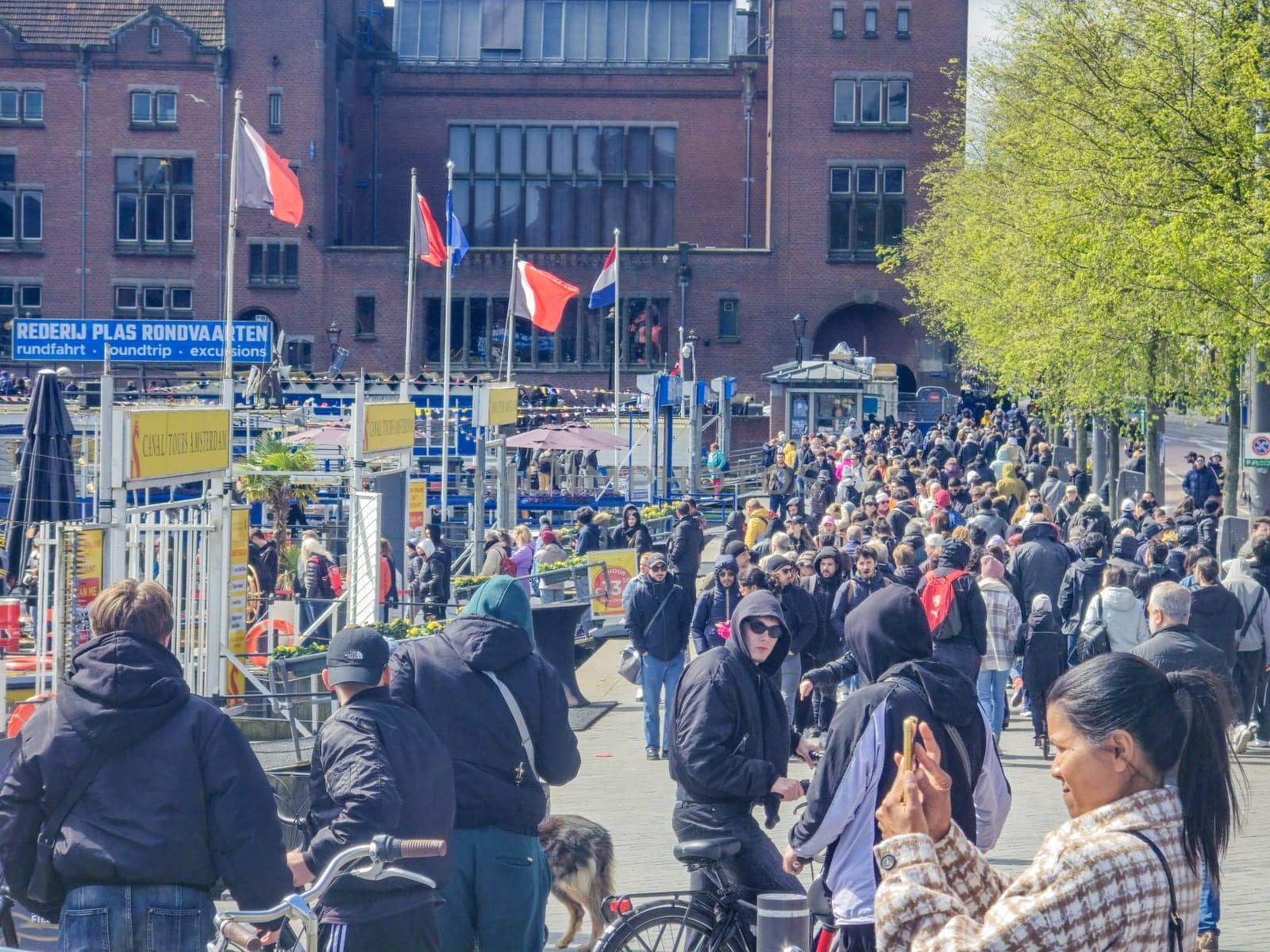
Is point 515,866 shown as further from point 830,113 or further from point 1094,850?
point 830,113

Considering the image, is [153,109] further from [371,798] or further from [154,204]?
[371,798]

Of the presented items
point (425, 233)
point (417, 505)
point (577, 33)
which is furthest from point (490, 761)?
point (577, 33)

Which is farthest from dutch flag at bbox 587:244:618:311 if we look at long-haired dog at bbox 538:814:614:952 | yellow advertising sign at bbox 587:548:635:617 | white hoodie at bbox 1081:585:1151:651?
long-haired dog at bbox 538:814:614:952

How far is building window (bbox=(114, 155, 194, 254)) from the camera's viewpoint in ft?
192

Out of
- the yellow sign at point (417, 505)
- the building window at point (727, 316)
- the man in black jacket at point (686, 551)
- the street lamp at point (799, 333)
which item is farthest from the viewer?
the building window at point (727, 316)

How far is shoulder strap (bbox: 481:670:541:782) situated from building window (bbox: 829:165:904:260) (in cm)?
5395

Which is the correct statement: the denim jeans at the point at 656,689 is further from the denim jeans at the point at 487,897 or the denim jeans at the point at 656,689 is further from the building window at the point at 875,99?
the building window at the point at 875,99

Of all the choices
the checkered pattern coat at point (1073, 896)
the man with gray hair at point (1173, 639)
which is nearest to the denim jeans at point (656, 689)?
the man with gray hair at point (1173, 639)

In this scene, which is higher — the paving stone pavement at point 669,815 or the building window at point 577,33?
the building window at point 577,33

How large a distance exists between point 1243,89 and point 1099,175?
3.44 metres

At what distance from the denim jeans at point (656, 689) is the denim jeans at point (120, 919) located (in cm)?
875

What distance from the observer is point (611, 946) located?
18.7 feet

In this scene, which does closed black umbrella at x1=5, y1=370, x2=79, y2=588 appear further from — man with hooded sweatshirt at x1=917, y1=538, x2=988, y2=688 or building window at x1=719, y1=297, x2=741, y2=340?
building window at x1=719, y1=297, x2=741, y2=340

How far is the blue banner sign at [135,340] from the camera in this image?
14.9 meters
